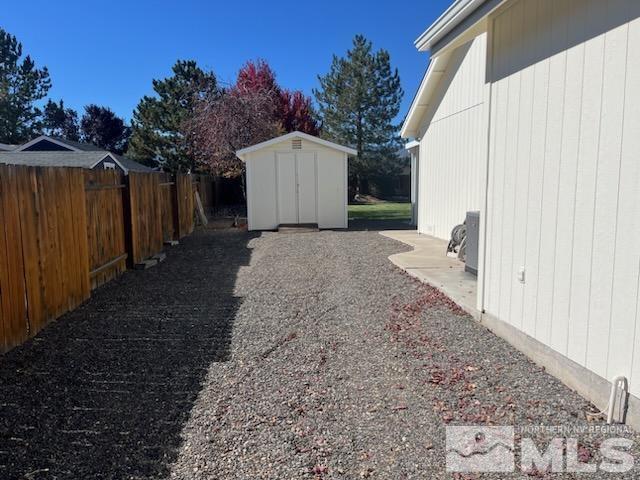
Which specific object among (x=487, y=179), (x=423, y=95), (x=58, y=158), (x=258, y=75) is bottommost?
(x=487, y=179)

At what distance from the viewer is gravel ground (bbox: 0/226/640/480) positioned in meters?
2.69

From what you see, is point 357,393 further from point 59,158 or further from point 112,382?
point 59,158

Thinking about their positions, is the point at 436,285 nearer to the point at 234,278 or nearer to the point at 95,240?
the point at 234,278

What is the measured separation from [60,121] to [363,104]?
2853 cm

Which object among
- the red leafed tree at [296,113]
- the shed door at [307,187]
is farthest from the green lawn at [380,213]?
the red leafed tree at [296,113]

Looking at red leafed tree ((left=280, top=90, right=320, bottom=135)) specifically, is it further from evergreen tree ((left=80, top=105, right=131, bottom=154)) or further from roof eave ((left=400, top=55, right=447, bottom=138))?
evergreen tree ((left=80, top=105, right=131, bottom=154))

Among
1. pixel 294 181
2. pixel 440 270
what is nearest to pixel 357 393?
pixel 440 270

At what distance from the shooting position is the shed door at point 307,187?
1492cm

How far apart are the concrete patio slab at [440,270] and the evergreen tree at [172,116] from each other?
2069 centimetres

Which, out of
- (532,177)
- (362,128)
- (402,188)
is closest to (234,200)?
(362,128)

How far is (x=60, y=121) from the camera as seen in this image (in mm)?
45125

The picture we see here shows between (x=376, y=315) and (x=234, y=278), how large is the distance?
291 cm

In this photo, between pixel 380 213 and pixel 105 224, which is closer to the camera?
pixel 105 224

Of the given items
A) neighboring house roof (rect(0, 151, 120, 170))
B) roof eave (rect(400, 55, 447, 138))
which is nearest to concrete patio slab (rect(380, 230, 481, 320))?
roof eave (rect(400, 55, 447, 138))
